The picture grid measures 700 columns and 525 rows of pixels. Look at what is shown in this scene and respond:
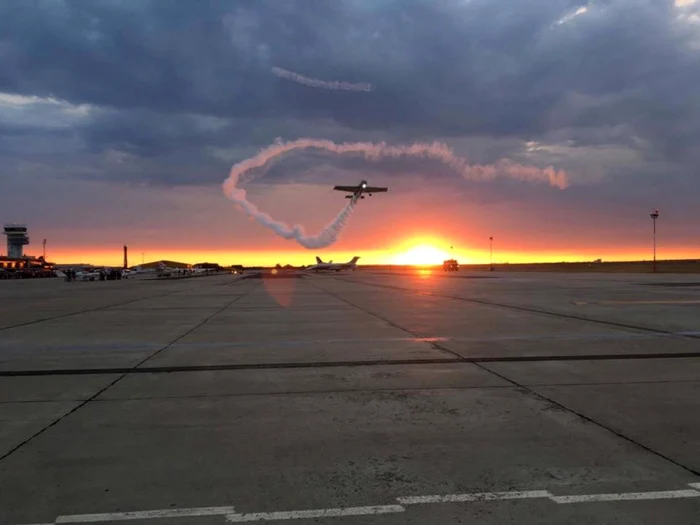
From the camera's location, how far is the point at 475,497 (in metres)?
4.37

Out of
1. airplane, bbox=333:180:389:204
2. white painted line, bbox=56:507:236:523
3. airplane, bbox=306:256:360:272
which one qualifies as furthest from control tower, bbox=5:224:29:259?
white painted line, bbox=56:507:236:523

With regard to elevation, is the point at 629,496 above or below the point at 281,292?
below

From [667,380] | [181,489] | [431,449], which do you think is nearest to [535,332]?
[667,380]

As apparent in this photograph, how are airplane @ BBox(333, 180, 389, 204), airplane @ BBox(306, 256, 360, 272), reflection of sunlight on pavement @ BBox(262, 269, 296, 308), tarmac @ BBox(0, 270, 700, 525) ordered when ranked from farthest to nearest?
airplane @ BBox(306, 256, 360, 272) < airplane @ BBox(333, 180, 389, 204) < reflection of sunlight on pavement @ BBox(262, 269, 296, 308) < tarmac @ BBox(0, 270, 700, 525)

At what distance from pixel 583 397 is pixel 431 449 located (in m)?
3.24

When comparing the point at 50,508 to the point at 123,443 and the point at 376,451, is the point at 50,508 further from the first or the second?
the point at 376,451

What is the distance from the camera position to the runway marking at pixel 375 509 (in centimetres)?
407

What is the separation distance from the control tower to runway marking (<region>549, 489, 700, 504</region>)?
193 meters

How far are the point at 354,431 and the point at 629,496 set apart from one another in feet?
9.28

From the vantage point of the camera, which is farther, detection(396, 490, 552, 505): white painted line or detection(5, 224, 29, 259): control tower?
detection(5, 224, 29, 259): control tower

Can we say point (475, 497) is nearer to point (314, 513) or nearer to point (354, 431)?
point (314, 513)

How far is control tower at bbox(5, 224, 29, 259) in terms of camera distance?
168000 mm

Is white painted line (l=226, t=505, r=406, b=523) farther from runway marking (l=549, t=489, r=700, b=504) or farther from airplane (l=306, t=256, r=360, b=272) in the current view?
airplane (l=306, t=256, r=360, b=272)

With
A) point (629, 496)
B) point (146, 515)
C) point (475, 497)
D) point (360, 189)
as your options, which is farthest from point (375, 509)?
point (360, 189)
